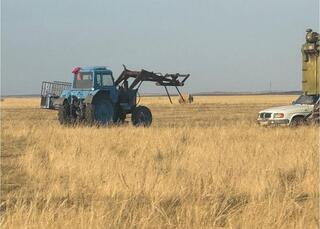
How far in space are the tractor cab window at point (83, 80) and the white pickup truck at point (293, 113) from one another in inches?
282

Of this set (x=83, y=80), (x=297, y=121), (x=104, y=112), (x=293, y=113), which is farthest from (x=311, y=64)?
(x=83, y=80)

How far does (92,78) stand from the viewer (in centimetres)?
2291

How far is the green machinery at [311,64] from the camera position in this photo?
61.1 feet

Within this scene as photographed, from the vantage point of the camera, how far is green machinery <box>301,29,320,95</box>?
18609mm

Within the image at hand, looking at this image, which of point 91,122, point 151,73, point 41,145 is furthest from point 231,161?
point 151,73

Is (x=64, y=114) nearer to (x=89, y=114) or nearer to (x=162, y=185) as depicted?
(x=89, y=114)

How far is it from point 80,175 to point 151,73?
53.3 ft

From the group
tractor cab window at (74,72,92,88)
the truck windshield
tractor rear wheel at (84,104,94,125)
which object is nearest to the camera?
the truck windshield

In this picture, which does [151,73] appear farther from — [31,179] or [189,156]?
[31,179]

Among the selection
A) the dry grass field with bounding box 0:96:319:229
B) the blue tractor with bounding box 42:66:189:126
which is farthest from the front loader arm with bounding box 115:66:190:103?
the dry grass field with bounding box 0:96:319:229

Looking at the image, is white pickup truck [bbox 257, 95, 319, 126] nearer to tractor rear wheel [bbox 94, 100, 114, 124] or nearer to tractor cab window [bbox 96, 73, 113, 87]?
tractor rear wheel [bbox 94, 100, 114, 124]

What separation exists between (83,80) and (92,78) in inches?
24.6

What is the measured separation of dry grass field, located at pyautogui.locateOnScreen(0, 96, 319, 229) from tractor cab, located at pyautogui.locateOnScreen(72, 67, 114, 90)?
31.8 ft

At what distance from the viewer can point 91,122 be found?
21.9 meters
